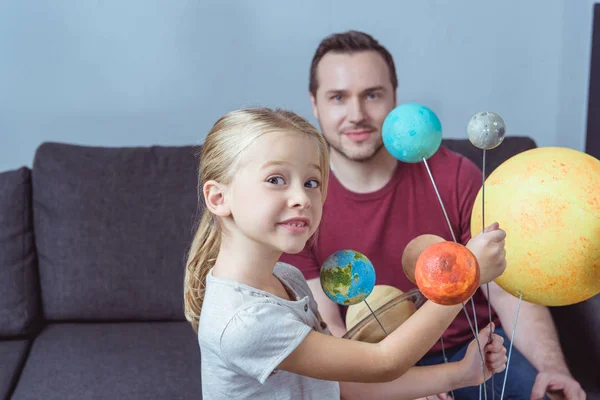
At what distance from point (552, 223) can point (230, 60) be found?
5.53 feet

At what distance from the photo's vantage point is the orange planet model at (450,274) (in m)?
0.83

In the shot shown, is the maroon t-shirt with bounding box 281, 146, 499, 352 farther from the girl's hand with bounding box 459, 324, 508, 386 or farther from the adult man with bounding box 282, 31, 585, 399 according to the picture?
the girl's hand with bounding box 459, 324, 508, 386

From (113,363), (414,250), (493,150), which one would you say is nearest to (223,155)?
(414,250)

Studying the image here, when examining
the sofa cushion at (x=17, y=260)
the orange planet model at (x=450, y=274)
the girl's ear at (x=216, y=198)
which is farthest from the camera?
the sofa cushion at (x=17, y=260)

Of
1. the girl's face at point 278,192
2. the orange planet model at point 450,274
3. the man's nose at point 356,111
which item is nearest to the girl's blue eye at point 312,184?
the girl's face at point 278,192

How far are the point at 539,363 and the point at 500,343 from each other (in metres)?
0.55

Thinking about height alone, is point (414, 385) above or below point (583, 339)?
above

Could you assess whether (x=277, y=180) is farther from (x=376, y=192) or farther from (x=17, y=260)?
(x=17, y=260)

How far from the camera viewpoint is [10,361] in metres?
1.87

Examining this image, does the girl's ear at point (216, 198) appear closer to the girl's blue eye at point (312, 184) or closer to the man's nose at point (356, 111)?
the girl's blue eye at point (312, 184)

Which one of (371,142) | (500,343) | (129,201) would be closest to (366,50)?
(371,142)

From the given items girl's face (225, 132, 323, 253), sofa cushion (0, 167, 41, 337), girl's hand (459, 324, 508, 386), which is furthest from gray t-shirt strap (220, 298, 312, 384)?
sofa cushion (0, 167, 41, 337)

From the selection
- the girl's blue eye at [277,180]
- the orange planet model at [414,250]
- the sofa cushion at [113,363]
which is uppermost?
the girl's blue eye at [277,180]

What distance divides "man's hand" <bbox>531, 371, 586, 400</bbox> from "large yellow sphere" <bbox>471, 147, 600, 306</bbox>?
1.40 ft
